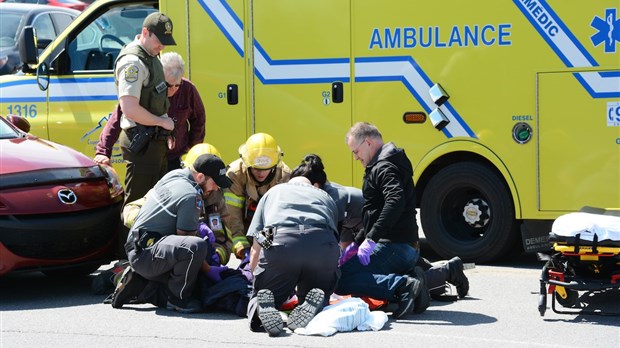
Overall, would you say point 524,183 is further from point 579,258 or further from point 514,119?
point 579,258

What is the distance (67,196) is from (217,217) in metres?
1.09

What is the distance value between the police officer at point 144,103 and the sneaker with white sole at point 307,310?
7.90 ft

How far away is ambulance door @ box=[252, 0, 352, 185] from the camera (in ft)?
32.1

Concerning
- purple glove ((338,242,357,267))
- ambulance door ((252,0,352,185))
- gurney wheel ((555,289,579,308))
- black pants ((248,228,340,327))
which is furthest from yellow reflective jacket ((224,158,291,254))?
gurney wheel ((555,289,579,308))

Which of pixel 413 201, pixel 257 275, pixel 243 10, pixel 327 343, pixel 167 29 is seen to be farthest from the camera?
pixel 243 10

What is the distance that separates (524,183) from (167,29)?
315cm

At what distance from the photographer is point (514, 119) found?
931cm

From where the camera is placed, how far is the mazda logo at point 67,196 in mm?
8133

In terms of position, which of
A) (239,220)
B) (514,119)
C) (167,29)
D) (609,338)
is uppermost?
(167,29)

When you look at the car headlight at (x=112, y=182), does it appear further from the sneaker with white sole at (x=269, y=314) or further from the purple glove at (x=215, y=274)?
the sneaker with white sole at (x=269, y=314)

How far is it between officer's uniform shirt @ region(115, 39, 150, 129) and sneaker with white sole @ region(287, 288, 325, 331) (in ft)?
8.59

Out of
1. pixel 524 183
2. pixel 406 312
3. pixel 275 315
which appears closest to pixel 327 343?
pixel 275 315

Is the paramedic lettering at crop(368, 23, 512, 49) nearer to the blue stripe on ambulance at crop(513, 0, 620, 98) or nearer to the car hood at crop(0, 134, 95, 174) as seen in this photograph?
the blue stripe on ambulance at crop(513, 0, 620, 98)

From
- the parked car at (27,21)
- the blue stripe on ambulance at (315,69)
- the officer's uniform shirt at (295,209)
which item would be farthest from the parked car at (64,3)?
the officer's uniform shirt at (295,209)
